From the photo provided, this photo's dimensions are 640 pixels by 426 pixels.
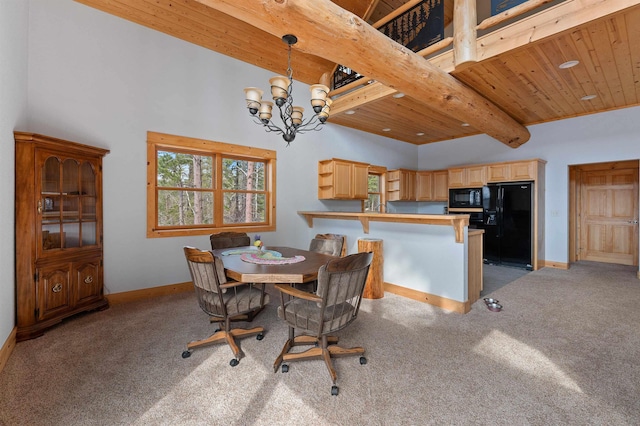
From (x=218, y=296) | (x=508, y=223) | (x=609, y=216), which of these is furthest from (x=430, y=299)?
(x=609, y=216)

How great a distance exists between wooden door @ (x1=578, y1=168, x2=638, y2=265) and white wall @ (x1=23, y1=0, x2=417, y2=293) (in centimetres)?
691

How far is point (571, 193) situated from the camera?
19.4ft

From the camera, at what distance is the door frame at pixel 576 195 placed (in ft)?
18.6

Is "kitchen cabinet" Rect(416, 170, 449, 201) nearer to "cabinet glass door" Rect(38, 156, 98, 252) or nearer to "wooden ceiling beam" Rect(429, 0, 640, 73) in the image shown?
"wooden ceiling beam" Rect(429, 0, 640, 73)

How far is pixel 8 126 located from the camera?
234 centimetres

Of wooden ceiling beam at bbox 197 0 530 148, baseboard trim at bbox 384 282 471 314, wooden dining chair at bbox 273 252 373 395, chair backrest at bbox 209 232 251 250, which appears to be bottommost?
baseboard trim at bbox 384 282 471 314

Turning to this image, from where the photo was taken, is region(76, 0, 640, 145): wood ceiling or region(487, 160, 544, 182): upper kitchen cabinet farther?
region(487, 160, 544, 182): upper kitchen cabinet

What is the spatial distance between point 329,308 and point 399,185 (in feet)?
17.3

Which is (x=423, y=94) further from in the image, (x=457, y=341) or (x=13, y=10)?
(x=13, y=10)

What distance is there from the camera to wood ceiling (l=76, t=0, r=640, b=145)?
275cm

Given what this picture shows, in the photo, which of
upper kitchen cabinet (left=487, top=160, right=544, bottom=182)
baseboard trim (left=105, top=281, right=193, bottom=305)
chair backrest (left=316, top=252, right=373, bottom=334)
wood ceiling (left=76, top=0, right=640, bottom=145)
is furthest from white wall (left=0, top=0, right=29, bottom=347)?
upper kitchen cabinet (left=487, top=160, right=544, bottom=182)

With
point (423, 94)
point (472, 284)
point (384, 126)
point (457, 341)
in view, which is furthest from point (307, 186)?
point (457, 341)

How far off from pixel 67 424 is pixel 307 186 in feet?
14.2

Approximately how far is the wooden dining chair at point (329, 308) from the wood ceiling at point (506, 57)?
6.20 feet
